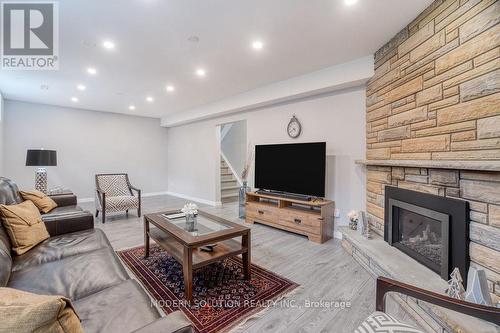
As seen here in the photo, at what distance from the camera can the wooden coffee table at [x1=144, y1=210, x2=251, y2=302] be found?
A: 75.2 inches

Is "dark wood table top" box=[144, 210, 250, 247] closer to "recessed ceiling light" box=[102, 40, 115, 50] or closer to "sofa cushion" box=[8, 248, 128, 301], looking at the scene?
"sofa cushion" box=[8, 248, 128, 301]

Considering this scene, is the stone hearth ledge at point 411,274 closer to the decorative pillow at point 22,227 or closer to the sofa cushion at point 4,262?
the sofa cushion at point 4,262

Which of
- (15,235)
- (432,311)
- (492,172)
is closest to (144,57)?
(15,235)

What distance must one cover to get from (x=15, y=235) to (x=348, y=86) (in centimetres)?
397

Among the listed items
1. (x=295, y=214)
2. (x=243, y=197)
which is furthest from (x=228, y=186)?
(x=295, y=214)

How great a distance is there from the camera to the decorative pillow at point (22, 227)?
1884 mm

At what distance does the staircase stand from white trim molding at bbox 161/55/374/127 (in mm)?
1843

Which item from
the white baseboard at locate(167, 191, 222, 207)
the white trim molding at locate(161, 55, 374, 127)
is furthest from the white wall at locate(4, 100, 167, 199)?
the white trim molding at locate(161, 55, 374, 127)

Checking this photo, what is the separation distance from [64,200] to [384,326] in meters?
4.23

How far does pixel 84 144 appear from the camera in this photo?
6102 millimetres

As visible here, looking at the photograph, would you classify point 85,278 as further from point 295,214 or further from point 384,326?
point 295,214

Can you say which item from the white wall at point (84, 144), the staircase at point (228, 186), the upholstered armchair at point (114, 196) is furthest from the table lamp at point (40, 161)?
the staircase at point (228, 186)

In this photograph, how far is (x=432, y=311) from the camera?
60.8 inches

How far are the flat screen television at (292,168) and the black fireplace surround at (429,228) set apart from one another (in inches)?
39.9
